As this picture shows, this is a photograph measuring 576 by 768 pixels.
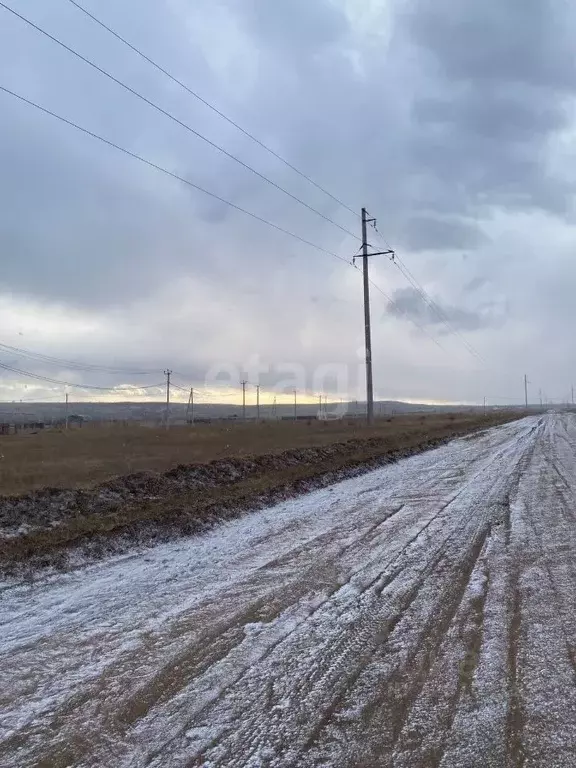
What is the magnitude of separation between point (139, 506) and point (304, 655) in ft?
27.5

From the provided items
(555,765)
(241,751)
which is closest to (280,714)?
(241,751)

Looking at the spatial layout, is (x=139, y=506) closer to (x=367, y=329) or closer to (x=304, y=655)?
(x=304, y=655)

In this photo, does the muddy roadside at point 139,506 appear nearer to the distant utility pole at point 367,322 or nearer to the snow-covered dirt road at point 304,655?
the snow-covered dirt road at point 304,655

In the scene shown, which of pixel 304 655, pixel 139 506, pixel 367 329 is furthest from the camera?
pixel 367 329

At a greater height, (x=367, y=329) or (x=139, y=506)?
(x=367, y=329)

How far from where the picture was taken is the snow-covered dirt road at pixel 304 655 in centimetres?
337

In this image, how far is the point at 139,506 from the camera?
12258 millimetres

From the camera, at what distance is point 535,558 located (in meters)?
7.26

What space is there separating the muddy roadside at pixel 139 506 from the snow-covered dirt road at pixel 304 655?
0.92m

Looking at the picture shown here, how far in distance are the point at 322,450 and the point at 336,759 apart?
839 inches

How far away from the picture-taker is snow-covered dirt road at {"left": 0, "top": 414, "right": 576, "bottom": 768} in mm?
3373


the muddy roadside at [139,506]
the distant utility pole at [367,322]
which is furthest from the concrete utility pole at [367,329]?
the muddy roadside at [139,506]

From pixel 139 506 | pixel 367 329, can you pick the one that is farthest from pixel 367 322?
pixel 139 506

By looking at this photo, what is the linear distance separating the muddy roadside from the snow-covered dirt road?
92 centimetres
